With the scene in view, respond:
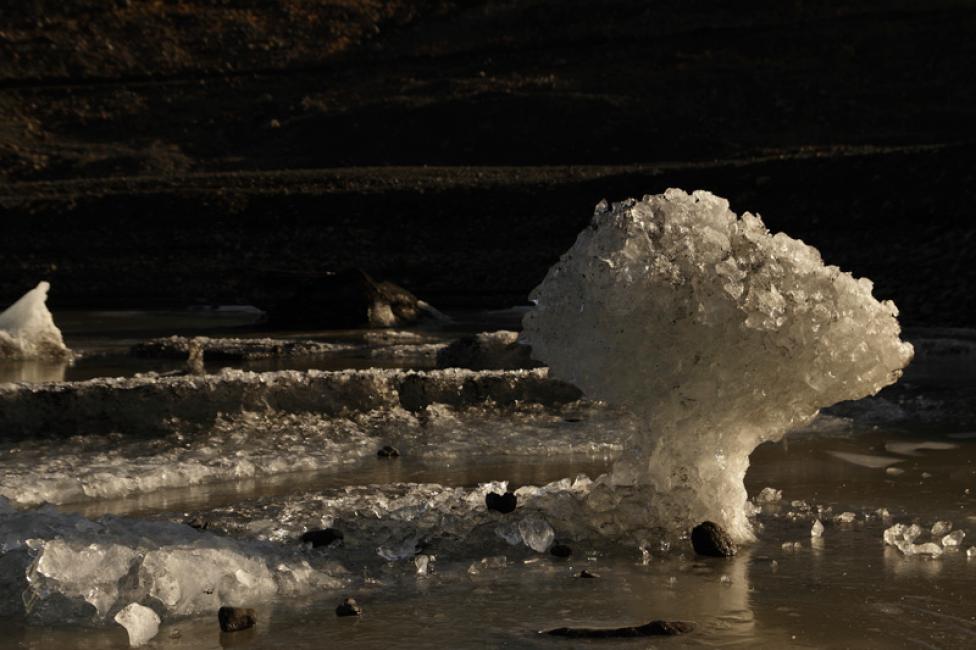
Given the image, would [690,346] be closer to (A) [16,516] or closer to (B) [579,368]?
(B) [579,368]

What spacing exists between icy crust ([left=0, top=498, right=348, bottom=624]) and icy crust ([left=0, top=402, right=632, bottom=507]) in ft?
6.11

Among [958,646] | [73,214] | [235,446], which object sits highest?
[73,214]

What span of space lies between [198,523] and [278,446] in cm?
280

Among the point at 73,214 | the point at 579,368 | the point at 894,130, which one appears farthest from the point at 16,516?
the point at 894,130

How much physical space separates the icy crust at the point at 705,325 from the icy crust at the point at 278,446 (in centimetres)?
281

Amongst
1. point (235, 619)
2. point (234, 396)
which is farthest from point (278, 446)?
point (235, 619)

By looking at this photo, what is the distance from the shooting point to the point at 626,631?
4934 mm

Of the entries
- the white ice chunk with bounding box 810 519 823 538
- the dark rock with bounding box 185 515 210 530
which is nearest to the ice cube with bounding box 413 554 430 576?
the dark rock with bounding box 185 515 210 530

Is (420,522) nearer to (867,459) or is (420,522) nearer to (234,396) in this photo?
(867,459)

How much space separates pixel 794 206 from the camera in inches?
1017

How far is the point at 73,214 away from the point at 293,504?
24331 millimetres

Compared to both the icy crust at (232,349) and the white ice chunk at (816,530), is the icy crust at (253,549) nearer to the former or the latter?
the white ice chunk at (816,530)

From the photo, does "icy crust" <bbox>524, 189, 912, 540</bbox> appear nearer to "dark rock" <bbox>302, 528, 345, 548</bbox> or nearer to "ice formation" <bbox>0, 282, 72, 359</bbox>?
"dark rock" <bbox>302, 528, 345, 548</bbox>

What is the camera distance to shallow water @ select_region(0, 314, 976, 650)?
4.97 meters
